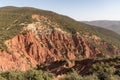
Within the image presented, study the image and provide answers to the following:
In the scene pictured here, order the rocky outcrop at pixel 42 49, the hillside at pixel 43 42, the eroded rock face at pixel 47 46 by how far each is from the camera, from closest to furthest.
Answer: the rocky outcrop at pixel 42 49
the hillside at pixel 43 42
the eroded rock face at pixel 47 46

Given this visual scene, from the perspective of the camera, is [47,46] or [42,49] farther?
[47,46]

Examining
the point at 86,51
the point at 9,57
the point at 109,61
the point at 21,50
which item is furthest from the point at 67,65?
the point at 86,51

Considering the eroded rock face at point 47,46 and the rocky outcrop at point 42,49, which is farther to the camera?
the eroded rock face at point 47,46

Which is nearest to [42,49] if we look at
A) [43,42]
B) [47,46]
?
[43,42]

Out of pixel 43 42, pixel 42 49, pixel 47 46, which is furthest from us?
pixel 47 46

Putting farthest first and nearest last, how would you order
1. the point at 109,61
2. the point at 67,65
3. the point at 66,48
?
the point at 66,48 < the point at 67,65 < the point at 109,61

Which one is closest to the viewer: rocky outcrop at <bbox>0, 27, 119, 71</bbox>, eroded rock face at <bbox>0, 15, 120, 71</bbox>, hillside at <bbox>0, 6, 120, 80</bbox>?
rocky outcrop at <bbox>0, 27, 119, 71</bbox>

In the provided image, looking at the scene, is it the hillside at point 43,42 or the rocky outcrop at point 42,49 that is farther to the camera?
the hillside at point 43,42

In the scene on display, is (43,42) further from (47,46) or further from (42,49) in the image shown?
(42,49)

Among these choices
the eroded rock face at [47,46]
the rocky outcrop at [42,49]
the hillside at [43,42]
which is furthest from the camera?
the eroded rock face at [47,46]

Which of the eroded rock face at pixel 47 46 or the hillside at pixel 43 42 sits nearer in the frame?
the hillside at pixel 43 42

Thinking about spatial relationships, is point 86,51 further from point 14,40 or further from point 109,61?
point 109,61
